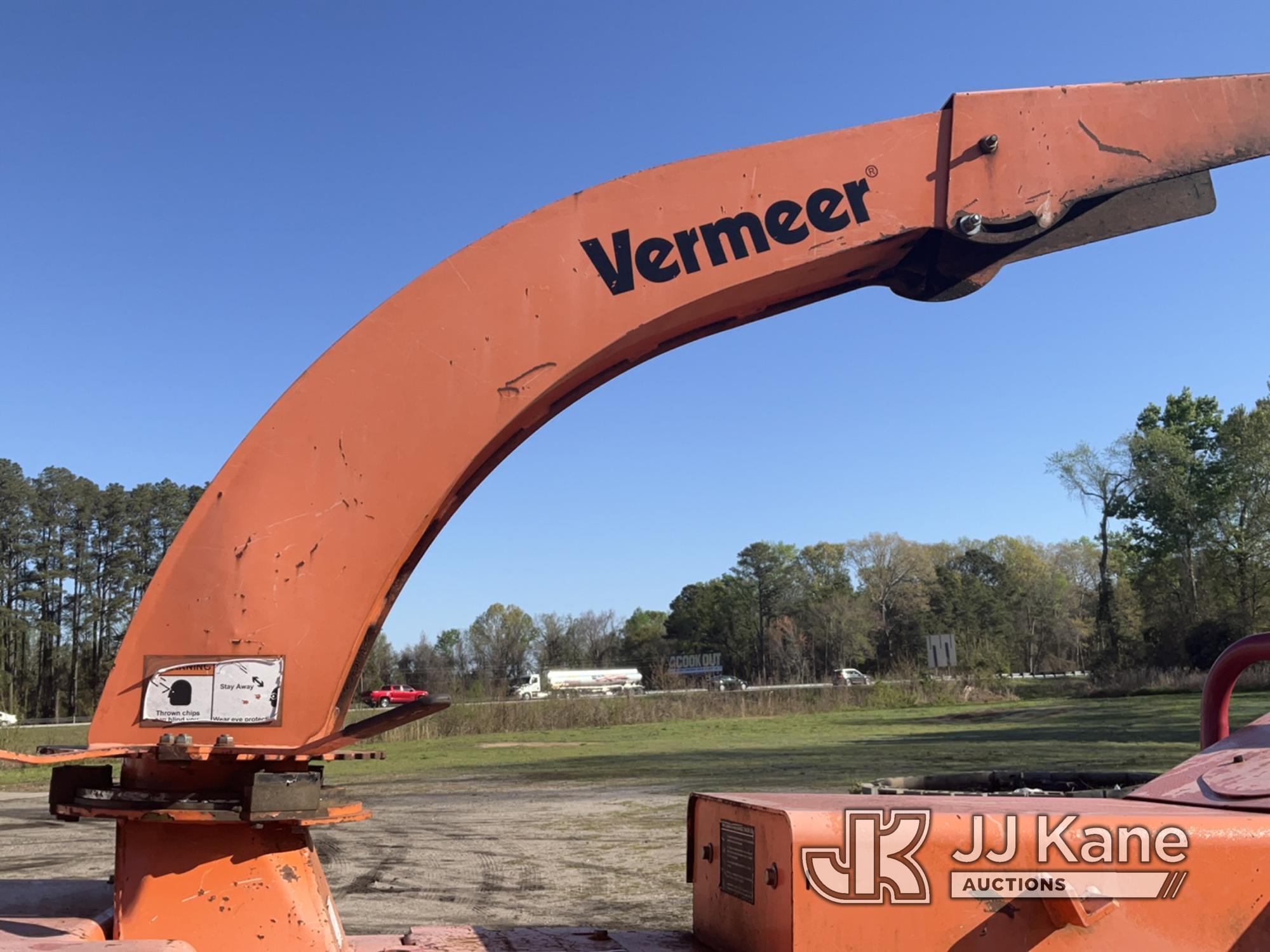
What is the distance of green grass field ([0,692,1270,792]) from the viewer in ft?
53.8

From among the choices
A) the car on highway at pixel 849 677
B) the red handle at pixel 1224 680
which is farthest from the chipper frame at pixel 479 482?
the car on highway at pixel 849 677

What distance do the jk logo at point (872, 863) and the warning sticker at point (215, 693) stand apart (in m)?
1.42

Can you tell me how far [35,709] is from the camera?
62.1 meters

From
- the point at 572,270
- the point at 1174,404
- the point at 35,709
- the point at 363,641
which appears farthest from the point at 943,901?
the point at 35,709

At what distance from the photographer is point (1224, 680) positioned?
11.6ft

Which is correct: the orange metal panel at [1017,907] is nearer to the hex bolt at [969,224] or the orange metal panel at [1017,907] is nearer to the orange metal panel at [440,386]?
the orange metal panel at [440,386]

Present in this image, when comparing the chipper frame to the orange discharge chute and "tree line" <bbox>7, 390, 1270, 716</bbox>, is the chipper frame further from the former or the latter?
"tree line" <bbox>7, 390, 1270, 716</bbox>

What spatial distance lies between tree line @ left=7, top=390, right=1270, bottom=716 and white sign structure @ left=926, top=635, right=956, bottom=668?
1.41 metres

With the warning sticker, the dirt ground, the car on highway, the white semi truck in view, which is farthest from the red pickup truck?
the warning sticker

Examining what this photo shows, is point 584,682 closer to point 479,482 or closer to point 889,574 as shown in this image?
point 889,574

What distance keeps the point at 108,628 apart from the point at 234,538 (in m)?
72.3

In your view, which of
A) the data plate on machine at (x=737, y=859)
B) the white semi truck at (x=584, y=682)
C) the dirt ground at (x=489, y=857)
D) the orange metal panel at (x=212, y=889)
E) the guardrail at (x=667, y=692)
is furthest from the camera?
the white semi truck at (x=584, y=682)

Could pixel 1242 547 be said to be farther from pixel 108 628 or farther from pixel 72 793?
pixel 108 628

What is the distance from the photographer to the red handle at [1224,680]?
3270mm
